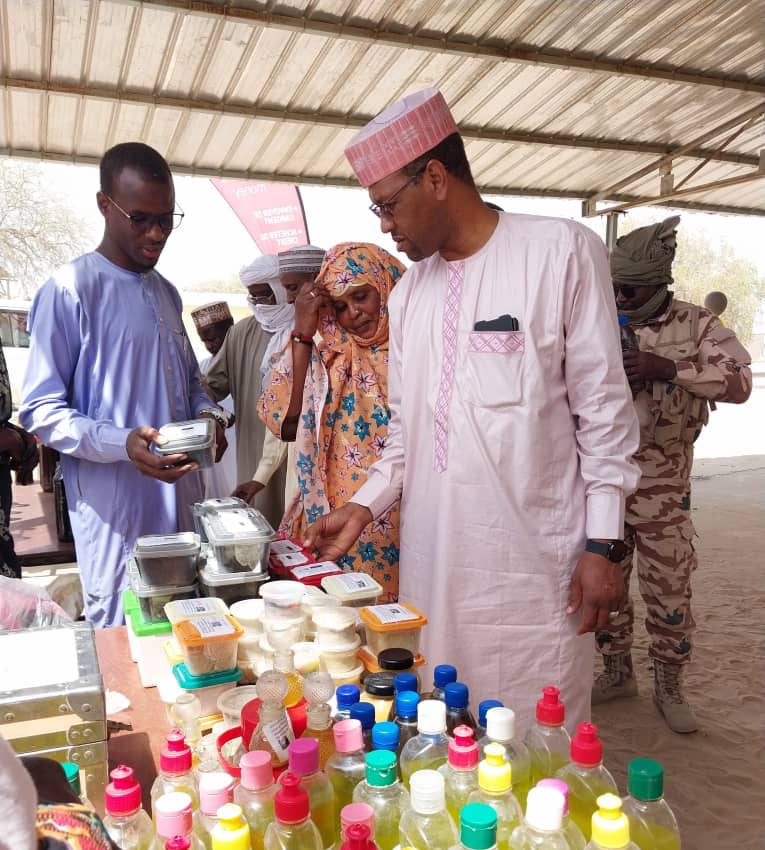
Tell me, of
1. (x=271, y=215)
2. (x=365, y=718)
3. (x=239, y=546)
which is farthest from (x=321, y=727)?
(x=271, y=215)

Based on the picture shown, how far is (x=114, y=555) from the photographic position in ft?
7.15

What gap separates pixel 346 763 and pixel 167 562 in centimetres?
75

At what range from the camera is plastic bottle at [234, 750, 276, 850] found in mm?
846

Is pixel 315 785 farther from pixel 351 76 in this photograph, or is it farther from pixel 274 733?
pixel 351 76

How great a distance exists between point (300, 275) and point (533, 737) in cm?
279

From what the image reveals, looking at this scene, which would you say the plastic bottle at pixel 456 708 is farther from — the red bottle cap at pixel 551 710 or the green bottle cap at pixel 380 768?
the green bottle cap at pixel 380 768

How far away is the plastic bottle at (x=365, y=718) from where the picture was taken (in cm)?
100

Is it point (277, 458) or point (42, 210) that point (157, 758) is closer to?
point (277, 458)

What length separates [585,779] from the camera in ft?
2.94

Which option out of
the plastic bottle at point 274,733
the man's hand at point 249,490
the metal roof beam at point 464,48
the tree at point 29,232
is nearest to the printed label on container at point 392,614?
the plastic bottle at point 274,733

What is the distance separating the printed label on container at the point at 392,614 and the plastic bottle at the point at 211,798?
50cm

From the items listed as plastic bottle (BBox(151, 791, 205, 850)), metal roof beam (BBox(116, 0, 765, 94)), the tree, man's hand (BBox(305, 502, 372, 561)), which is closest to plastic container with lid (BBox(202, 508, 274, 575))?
man's hand (BBox(305, 502, 372, 561))

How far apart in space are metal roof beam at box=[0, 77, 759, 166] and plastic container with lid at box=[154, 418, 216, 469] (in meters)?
3.63

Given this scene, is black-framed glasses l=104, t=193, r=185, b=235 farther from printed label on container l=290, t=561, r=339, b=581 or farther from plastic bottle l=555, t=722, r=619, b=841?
plastic bottle l=555, t=722, r=619, b=841
